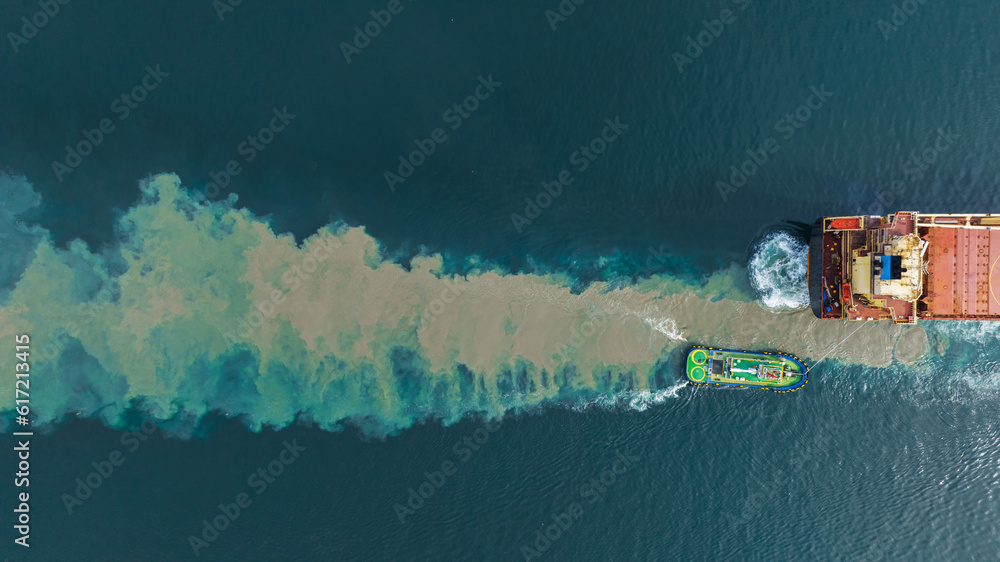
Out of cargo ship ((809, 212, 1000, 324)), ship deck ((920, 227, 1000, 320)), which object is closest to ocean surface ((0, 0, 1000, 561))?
cargo ship ((809, 212, 1000, 324))

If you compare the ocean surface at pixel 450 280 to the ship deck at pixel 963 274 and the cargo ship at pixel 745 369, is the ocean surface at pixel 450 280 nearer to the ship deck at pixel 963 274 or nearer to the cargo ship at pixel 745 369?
the cargo ship at pixel 745 369

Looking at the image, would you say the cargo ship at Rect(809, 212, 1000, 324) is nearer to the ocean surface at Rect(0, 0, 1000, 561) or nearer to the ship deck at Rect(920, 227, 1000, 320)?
the ship deck at Rect(920, 227, 1000, 320)

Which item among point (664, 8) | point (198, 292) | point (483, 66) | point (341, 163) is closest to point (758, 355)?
point (664, 8)

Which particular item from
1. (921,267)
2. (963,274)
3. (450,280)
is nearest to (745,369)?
(921,267)

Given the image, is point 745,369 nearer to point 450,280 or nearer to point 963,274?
point 963,274

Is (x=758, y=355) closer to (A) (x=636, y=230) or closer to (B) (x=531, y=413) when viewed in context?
(A) (x=636, y=230)
